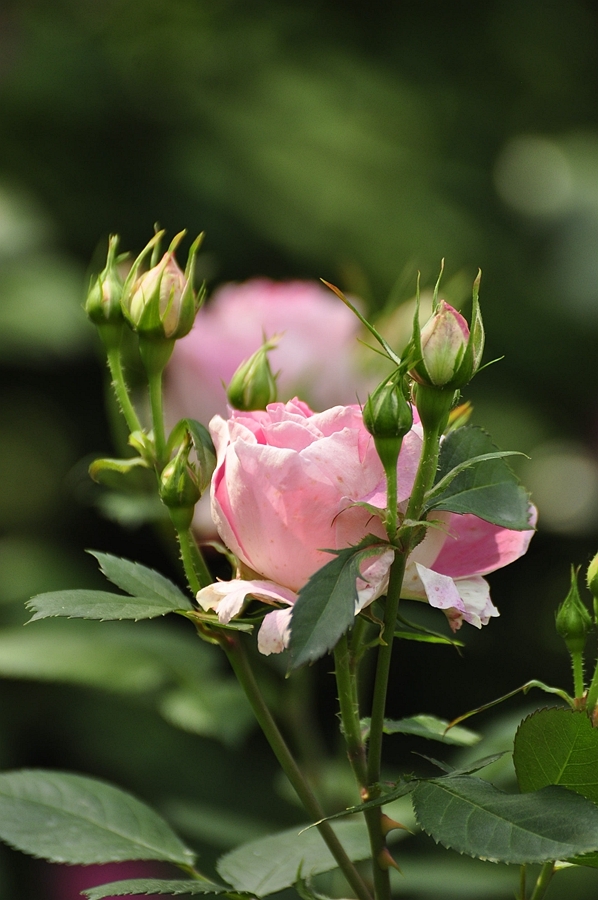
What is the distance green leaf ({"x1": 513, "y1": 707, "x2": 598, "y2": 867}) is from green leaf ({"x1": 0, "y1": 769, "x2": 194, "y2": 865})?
0.17 metres

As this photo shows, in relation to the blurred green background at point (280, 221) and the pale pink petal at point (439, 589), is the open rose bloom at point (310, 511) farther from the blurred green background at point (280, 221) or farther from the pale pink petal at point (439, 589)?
the blurred green background at point (280, 221)

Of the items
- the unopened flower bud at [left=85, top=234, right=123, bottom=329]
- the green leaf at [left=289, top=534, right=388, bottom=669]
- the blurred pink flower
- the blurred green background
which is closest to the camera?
the green leaf at [left=289, top=534, right=388, bottom=669]

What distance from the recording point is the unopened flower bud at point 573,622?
0.34 metres

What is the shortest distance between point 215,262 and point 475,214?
55 cm

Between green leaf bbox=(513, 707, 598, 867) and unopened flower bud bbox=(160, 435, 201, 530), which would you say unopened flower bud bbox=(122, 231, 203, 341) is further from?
green leaf bbox=(513, 707, 598, 867)

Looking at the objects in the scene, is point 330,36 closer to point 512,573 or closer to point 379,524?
point 512,573

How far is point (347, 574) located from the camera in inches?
11.8

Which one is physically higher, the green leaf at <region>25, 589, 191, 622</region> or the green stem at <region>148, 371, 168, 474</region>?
the green stem at <region>148, 371, 168, 474</region>

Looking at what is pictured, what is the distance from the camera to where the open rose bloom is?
12.4 inches

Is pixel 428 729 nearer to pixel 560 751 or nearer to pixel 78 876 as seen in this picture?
pixel 560 751

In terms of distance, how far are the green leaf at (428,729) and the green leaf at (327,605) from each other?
0.09m

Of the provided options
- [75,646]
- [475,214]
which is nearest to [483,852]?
[75,646]

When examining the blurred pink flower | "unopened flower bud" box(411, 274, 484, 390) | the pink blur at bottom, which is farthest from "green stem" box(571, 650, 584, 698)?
the pink blur at bottom

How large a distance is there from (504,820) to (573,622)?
73mm
